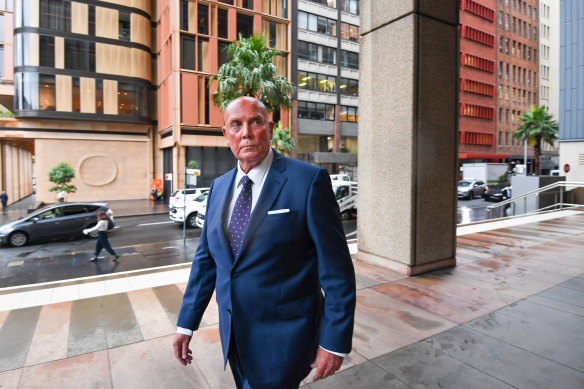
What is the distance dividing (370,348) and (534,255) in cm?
550

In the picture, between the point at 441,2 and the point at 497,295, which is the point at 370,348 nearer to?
the point at 497,295

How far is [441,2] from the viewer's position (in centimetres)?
606

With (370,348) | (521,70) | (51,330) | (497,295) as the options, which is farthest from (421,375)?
(521,70)

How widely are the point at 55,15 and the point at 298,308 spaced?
37.1m

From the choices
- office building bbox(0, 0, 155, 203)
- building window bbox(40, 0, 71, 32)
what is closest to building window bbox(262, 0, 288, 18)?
office building bbox(0, 0, 155, 203)

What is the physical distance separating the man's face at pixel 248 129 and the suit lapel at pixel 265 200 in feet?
0.43

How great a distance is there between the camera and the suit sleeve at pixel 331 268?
177 centimetres

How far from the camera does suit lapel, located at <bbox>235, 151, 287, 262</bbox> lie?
185 cm

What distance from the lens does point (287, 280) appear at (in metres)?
1.86

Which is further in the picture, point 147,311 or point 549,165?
point 549,165

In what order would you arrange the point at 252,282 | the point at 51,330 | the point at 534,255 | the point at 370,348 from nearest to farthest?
the point at 252,282, the point at 370,348, the point at 51,330, the point at 534,255

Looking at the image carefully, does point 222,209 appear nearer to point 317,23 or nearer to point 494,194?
point 494,194

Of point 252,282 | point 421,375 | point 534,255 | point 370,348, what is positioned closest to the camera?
point 252,282

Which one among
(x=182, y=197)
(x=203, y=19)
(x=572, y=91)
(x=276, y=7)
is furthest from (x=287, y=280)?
(x=276, y=7)
